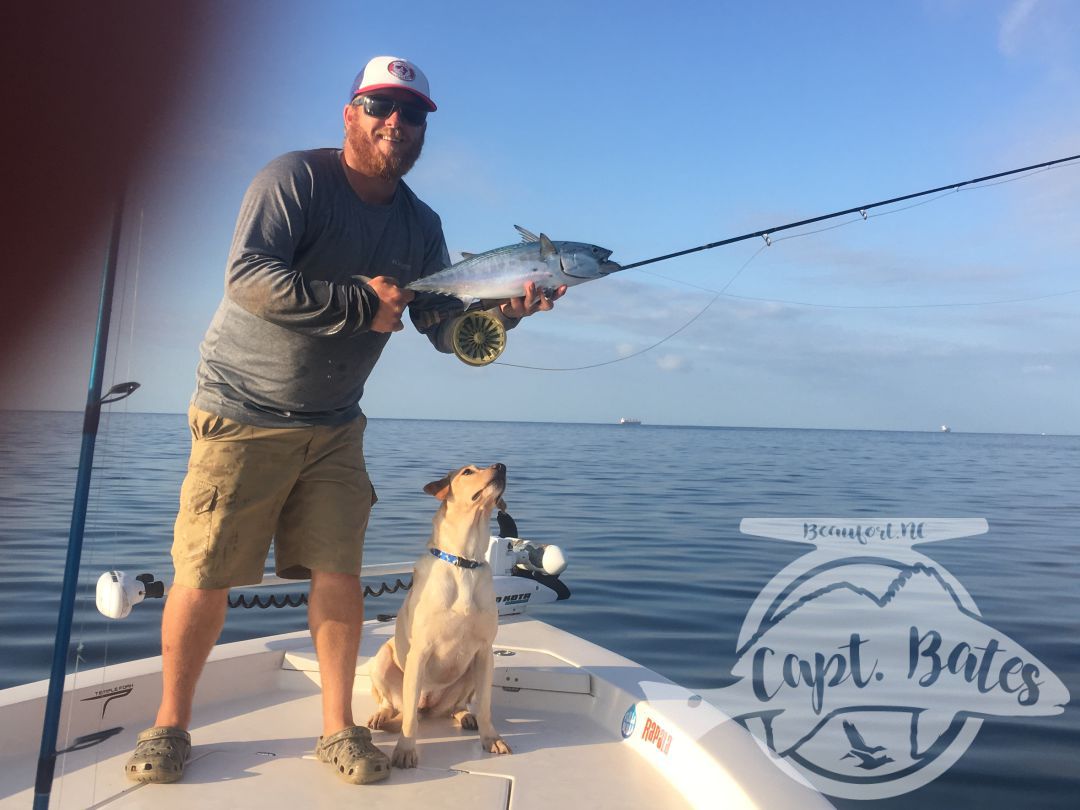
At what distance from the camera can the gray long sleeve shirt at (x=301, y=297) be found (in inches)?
111

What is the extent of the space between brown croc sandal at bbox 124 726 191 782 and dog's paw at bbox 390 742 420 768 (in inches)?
27.8

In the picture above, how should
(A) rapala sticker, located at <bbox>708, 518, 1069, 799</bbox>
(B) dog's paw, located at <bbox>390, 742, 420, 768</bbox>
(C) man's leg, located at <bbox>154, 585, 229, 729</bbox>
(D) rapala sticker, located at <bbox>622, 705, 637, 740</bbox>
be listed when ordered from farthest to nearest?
(A) rapala sticker, located at <bbox>708, 518, 1069, 799</bbox>, (D) rapala sticker, located at <bbox>622, 705, 637, 740</bbox>, (B) dog's paw, located at <bbox>390, 742, 420, 768</bbox>, (C) man's leg, located at <bbox>154, 585, 229, 729</bbox>

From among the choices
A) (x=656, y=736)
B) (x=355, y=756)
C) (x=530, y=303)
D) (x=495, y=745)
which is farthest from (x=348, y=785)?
(x=530, y=303)

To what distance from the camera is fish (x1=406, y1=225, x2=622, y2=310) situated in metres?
3.14

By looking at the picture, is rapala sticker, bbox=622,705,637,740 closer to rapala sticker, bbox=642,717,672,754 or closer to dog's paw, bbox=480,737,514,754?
rapala sticker, bbox=642,717,672,754

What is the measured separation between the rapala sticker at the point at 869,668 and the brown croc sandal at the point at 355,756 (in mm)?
2053

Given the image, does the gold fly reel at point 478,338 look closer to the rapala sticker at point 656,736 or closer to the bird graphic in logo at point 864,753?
the rapala sticker at point 656,736

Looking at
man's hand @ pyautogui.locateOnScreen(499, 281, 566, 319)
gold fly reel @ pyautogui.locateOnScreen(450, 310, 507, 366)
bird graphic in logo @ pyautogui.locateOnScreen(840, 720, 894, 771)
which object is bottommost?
bird graphic in logo @ pyautogui.locateOnScreen(840, 720, 894, 771)

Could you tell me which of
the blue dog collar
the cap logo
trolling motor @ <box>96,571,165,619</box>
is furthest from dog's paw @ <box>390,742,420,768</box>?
the cap logo

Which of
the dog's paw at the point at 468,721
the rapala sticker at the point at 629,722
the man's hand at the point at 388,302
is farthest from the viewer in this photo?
the dog's paw at the point at 468,721

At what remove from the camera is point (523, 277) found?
10.4 ft

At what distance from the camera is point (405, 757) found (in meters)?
3.08

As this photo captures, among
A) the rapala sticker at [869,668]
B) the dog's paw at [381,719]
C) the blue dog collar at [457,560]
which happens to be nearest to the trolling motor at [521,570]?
the rapala sticker at [869,668]

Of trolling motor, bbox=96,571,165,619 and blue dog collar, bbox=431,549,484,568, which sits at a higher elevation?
blue dog collar, bbox=431,549,484,568
